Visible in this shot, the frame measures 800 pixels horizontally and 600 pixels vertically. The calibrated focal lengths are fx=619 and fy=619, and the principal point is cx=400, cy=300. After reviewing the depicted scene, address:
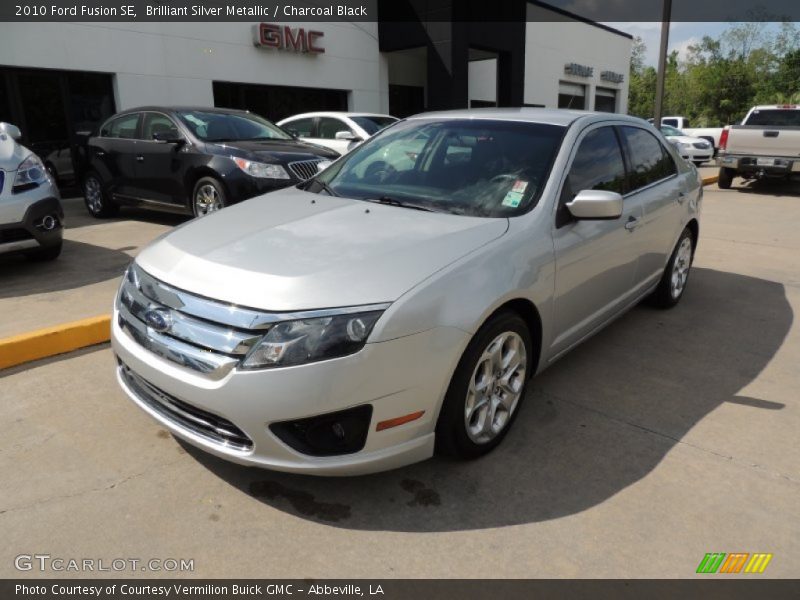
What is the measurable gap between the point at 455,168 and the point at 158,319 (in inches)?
70.7

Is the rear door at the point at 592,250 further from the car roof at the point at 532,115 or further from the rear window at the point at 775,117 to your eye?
the rear window at the point at 775,117

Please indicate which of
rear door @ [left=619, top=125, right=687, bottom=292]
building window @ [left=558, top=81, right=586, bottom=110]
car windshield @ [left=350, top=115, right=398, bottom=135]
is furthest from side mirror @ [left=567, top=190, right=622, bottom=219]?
building window @ [left=558, top=81, right=586, bottom=110]

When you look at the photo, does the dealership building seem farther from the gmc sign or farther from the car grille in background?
the car grille in background

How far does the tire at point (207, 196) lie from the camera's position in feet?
22.7

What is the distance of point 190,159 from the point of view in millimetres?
7152

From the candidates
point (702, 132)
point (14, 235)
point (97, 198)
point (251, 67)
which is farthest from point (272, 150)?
point (702, 132)

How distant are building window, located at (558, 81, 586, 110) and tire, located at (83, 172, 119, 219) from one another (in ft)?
70.2

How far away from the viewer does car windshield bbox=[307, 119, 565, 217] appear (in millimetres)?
3207

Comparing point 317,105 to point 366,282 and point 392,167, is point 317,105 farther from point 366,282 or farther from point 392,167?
point 366,282

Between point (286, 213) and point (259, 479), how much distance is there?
4.42 feet

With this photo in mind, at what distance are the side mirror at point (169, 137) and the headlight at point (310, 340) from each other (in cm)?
577

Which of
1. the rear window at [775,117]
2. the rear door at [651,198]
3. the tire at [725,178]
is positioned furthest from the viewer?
the tire at [725,178]

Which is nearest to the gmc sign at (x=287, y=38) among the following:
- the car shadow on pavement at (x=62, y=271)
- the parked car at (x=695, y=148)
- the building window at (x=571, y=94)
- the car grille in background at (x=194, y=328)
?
the car shadow on pavement at (x=62, y=271)
